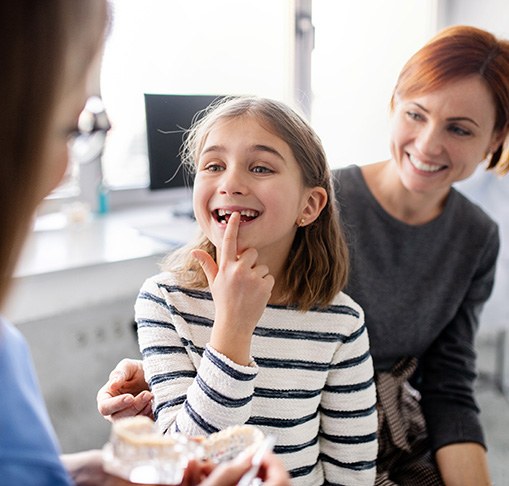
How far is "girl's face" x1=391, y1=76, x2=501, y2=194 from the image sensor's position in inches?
49.1

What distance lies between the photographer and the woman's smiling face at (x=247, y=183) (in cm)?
94

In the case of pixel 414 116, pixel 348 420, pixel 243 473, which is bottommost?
pixel 348 420

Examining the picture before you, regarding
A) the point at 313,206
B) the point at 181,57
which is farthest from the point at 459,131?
the point at 181,57

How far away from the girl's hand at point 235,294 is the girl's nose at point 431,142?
1.79ft

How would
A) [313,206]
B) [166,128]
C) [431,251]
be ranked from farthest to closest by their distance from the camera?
[166,128]
[431,251]
[313,206]

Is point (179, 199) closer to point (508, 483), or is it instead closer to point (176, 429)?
point (508, 483)

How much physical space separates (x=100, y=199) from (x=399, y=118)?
1.45 meters

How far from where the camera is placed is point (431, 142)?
1.26 meters

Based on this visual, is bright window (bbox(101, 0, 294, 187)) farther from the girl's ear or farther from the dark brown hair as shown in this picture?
the dark brown hair

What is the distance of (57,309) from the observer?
1.84 metres

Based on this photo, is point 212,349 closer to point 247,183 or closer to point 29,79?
point 247,183

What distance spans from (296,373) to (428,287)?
48 centimetres

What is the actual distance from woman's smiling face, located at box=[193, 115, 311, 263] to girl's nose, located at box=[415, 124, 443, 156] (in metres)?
0.41

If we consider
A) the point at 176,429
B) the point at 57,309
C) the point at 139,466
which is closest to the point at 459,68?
the point at 176,429
